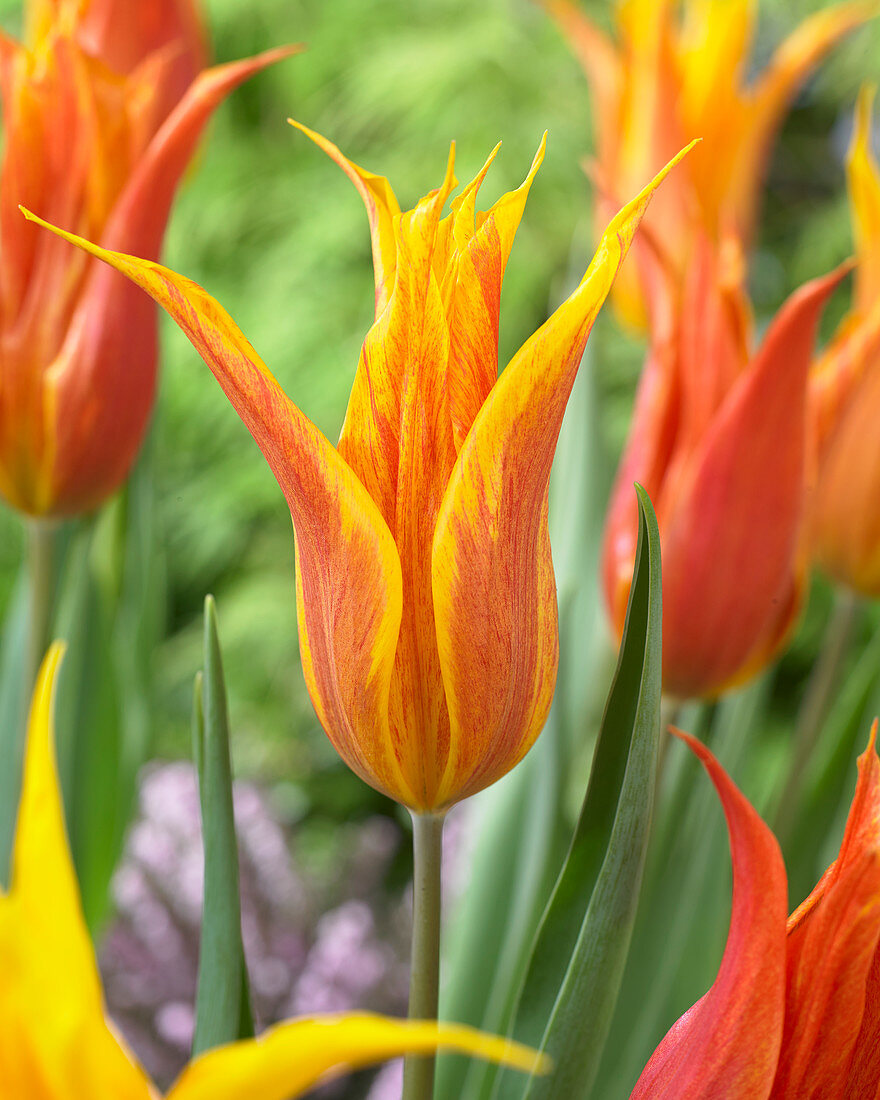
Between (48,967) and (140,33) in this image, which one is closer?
(48,967)

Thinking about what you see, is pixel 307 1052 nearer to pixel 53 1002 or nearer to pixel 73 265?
pixel 53 1002

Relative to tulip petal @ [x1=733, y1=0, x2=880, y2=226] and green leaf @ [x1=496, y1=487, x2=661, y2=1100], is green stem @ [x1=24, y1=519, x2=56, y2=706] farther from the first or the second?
tulip petal @ [x1=733, y1=0, x2=880, y2=226]

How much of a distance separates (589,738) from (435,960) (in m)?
0.29

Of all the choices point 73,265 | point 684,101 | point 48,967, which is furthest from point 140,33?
point 48,967

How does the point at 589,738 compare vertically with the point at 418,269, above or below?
below

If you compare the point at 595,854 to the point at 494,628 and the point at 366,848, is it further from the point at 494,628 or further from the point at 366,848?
the point at 366,848

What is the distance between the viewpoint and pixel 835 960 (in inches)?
6.0

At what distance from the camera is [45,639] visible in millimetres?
325

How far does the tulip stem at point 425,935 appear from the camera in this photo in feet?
0.60

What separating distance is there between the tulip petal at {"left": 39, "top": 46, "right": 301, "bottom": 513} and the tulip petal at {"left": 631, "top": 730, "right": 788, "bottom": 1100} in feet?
0.62

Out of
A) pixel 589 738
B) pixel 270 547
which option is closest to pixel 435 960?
pixel 589 738

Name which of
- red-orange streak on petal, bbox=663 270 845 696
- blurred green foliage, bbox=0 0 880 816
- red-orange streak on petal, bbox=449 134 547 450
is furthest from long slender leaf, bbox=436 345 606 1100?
blurred green foliage, bbox=0 0 880 816

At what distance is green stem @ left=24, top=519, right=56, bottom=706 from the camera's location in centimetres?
32

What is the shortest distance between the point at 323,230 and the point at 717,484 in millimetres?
808
